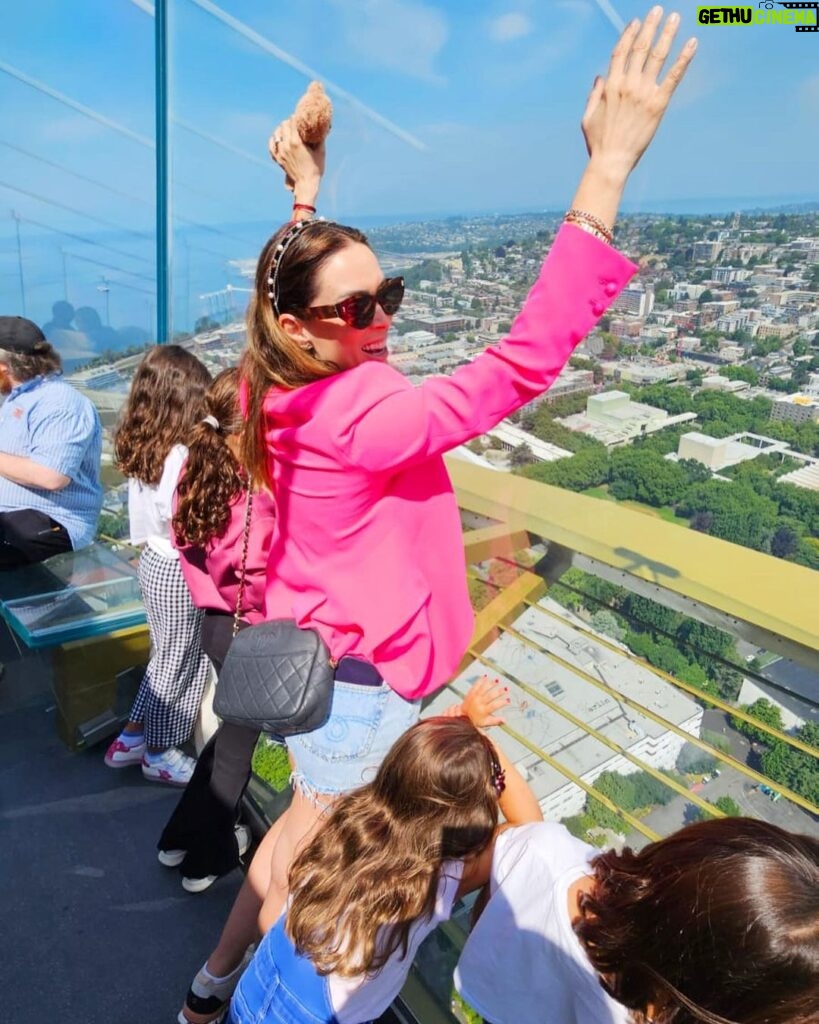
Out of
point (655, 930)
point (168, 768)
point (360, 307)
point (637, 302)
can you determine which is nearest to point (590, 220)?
point (360, 307)

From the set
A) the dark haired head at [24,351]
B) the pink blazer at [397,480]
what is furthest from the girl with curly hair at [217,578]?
the dark haired head at [24,351]

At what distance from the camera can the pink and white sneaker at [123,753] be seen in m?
2.78

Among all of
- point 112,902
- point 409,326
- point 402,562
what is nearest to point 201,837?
point 112,902

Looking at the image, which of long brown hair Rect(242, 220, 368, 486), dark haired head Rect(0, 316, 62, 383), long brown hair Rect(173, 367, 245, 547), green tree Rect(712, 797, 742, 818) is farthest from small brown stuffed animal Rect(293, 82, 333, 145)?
dark haired head Rect(0, 316, 62, 383)

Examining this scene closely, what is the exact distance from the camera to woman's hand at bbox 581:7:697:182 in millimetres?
957

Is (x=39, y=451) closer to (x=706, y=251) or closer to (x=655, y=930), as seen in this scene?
(x=706, y=251)

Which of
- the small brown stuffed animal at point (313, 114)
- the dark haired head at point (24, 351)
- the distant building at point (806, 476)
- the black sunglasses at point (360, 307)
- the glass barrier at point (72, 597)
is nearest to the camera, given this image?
the black sunglasses at point (360, 307)

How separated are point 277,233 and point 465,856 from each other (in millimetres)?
1195

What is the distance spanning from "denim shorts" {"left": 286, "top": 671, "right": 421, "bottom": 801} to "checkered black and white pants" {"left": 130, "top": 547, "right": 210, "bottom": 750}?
3.83ft

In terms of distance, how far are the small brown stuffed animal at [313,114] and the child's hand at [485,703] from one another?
123 centimetres

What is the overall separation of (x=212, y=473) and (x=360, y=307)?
74 cm

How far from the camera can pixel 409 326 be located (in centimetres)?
202

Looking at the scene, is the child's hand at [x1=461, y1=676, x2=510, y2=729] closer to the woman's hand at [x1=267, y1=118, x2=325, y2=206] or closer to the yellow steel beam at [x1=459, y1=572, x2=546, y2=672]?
the yellow steel beam at [x1=459, y1=572, x2=546, y2=672]

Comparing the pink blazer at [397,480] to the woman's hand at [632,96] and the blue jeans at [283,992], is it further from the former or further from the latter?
the blue jeans at [283,992]
